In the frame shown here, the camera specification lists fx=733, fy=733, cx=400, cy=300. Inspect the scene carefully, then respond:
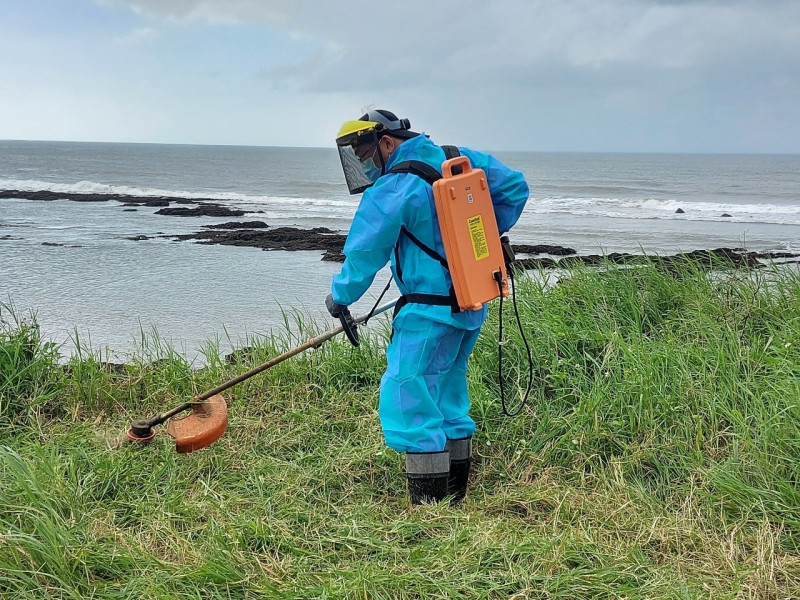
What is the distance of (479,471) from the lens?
364cm

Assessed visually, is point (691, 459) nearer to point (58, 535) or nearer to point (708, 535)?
point (708, 535)

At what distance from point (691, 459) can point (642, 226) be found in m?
18.1

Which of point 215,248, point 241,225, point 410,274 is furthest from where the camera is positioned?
point 241,225

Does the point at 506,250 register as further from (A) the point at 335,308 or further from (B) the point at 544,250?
(B) the point at 544,250

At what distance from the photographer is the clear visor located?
3.21 metres

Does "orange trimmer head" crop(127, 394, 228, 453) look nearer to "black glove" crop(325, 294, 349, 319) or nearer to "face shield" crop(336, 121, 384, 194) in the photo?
"black glove" crop(325, 294, 349, 319)

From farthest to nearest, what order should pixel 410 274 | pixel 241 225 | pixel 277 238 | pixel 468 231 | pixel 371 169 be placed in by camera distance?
pixel 241 225
pixel 277 238
pixel 371 169
pixel 410 274
pixel 468 231

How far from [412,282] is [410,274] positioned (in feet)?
0.12

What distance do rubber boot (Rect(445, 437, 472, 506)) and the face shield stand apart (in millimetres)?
1259

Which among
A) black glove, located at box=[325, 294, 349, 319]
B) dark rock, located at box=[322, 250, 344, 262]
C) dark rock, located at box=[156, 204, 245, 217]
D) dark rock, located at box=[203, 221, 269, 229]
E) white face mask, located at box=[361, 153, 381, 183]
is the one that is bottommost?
dark rock, located at box=[322, 250, 344, 262]

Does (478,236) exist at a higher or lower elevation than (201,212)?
lower

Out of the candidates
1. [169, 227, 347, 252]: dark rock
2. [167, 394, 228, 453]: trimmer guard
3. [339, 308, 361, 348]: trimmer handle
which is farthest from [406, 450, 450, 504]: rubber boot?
[169, 227, 347, 252]: dark rock

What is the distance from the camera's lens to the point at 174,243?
14906mm

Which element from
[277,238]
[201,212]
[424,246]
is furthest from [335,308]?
[201,212]
